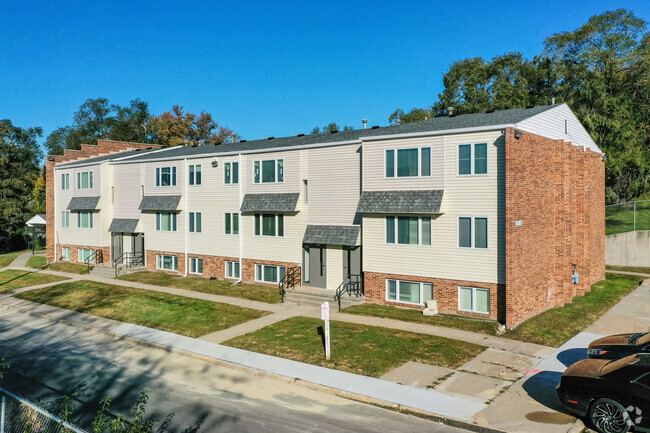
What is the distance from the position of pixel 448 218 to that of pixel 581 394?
1073 centimetres

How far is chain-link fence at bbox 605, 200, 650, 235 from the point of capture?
115ft

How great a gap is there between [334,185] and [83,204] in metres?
22.5

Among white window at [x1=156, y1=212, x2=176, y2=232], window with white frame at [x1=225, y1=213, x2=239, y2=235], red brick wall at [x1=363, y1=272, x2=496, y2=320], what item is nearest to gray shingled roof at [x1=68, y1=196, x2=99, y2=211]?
white window at [x1=156, y1=212, x2=176, y2=232]

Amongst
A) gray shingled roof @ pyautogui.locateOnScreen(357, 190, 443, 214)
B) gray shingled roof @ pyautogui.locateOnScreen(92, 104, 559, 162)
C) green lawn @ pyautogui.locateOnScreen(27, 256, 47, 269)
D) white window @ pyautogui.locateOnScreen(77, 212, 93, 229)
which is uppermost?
gray shingled roof @ pyautogui.locateOnScreen(92, 104, 559, 162)

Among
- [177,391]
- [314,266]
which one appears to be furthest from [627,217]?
[177,391]

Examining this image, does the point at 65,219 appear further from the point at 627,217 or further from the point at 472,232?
the point at 627,217

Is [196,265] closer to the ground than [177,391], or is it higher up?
higher up

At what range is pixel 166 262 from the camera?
33.2 meters

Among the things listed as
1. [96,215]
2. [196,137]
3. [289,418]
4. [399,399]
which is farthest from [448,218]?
[196,137]

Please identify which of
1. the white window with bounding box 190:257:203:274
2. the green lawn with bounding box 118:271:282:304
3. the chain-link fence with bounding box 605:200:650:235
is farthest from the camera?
the chain-link fence with bounding box 605:200:650:235

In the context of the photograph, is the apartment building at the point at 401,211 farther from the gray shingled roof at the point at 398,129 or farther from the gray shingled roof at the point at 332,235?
the gray shingled roof at the point at 398,129

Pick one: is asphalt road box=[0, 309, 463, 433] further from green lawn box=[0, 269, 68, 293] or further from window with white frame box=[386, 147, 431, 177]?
green lawn box=[0, 269, 68, 293]

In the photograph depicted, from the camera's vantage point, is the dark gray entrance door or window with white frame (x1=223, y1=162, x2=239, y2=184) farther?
window with white frame (x1=223, y1=162, x2=239, y2=184)

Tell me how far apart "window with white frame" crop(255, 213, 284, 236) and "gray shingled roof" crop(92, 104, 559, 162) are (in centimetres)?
393
